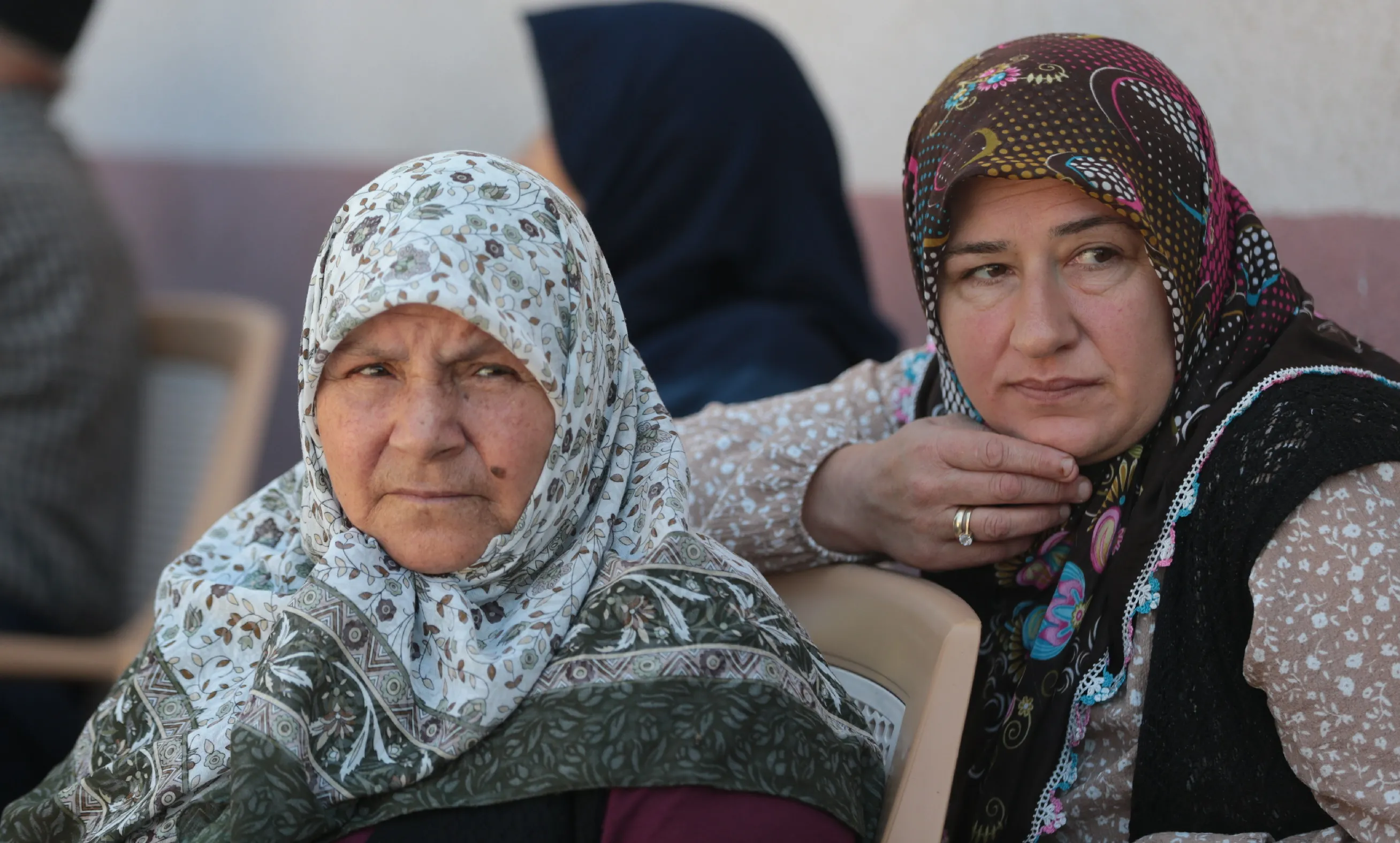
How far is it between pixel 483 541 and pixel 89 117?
4099 millimetres

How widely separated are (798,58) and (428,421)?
247 cm

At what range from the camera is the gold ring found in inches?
74.3

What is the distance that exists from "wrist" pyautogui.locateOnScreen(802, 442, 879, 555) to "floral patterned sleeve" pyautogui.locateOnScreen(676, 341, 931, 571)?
0.05ft

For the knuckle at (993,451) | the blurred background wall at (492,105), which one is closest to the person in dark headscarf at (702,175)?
the blurred background wall at (492,105)

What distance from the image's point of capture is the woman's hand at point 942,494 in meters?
1.84

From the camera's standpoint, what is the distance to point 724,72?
3.30 meters

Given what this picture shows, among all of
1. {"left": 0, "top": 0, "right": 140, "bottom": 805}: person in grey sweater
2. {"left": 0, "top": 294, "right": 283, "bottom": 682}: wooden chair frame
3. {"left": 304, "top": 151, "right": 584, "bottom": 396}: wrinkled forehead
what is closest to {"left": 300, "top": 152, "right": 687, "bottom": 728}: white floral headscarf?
{"left": 304, "top": 151, "right": 584, "bottom": 396}: wrinkled forehead

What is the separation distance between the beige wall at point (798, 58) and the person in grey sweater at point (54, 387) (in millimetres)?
505

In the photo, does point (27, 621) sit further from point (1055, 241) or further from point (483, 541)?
point (1055, 241)

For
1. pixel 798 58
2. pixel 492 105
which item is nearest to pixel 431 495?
pixel 798 58

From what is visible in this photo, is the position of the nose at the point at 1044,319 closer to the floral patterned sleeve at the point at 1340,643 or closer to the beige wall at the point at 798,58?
the floral patterned sleeve at the point at 1340,643

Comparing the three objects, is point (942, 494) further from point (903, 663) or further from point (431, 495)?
point (431, 495)

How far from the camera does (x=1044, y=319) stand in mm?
1768

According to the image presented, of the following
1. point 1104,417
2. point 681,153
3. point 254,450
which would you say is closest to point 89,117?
point 254,450
